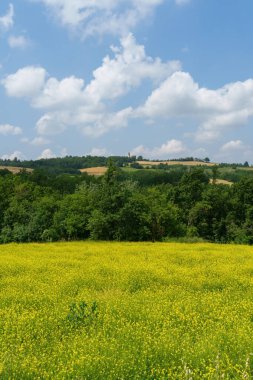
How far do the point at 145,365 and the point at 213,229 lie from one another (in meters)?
54.6

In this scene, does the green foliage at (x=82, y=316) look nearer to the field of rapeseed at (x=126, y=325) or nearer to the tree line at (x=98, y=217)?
the field of rapeseed at (x=126, y=325)

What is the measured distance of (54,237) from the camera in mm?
41062

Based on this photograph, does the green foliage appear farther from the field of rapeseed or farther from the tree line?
the tree line

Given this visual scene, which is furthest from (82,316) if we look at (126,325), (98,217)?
(98,217)

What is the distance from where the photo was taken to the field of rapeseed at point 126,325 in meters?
6.46

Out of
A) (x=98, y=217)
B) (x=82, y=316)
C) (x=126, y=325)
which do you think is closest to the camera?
(x=126, y=325)

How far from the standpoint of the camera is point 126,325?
29.2 feet

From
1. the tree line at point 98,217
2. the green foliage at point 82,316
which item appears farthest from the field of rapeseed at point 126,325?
the tree line at point 98,217

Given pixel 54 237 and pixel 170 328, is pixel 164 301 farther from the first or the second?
pixel 54 237

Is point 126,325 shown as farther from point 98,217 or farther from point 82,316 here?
point 98,217

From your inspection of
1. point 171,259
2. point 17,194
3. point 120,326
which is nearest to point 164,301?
point 120,326

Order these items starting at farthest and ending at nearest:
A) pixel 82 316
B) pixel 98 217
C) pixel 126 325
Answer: pixel 98 217
pixel 82 316
pixel 126 325

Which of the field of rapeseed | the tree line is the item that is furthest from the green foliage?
the tree line

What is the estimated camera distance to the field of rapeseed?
6465mm
